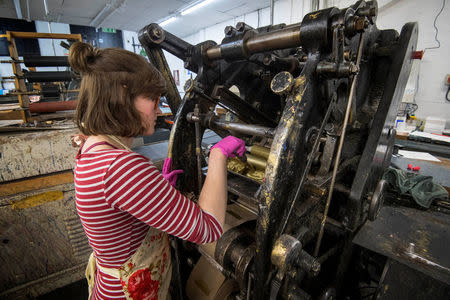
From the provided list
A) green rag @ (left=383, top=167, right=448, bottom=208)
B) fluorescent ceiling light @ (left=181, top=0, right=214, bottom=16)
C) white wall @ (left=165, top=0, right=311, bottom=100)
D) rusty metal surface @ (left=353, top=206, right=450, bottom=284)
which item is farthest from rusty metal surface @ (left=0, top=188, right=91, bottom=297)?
fluorescent ceiling light @ (left=181, top=0, right=214, bottom=16)

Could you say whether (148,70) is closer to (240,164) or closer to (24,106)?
(240,164)

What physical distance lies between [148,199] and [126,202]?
8 cm

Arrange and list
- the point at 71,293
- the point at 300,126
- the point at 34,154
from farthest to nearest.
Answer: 1. the point at 71,293
2. the point at 34,154
3. the point at 300,126


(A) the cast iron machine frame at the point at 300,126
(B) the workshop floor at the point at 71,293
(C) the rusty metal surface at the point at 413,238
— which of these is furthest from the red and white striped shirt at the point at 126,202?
(B) the workshop floor at the point at 71,293

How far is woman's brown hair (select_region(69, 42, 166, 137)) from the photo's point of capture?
867 mm

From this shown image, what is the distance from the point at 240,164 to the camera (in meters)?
1.59

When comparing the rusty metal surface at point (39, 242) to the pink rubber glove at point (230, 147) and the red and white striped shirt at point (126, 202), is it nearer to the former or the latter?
the red and white striped shirt at point (126, 202)

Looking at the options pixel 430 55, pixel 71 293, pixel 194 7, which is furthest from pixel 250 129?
pixel 194 7

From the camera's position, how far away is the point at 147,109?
3.27ft

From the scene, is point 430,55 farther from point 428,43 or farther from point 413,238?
point 413,238

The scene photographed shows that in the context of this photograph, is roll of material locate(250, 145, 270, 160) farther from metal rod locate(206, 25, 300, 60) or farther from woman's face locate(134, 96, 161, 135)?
woman's face locate(134, 96, 161, 135)

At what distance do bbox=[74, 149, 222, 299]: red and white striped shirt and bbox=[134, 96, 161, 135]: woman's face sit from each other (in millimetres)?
200

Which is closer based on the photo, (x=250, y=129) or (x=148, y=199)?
(x=148, y=199)

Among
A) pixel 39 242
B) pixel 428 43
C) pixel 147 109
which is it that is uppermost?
pixel 428 43
